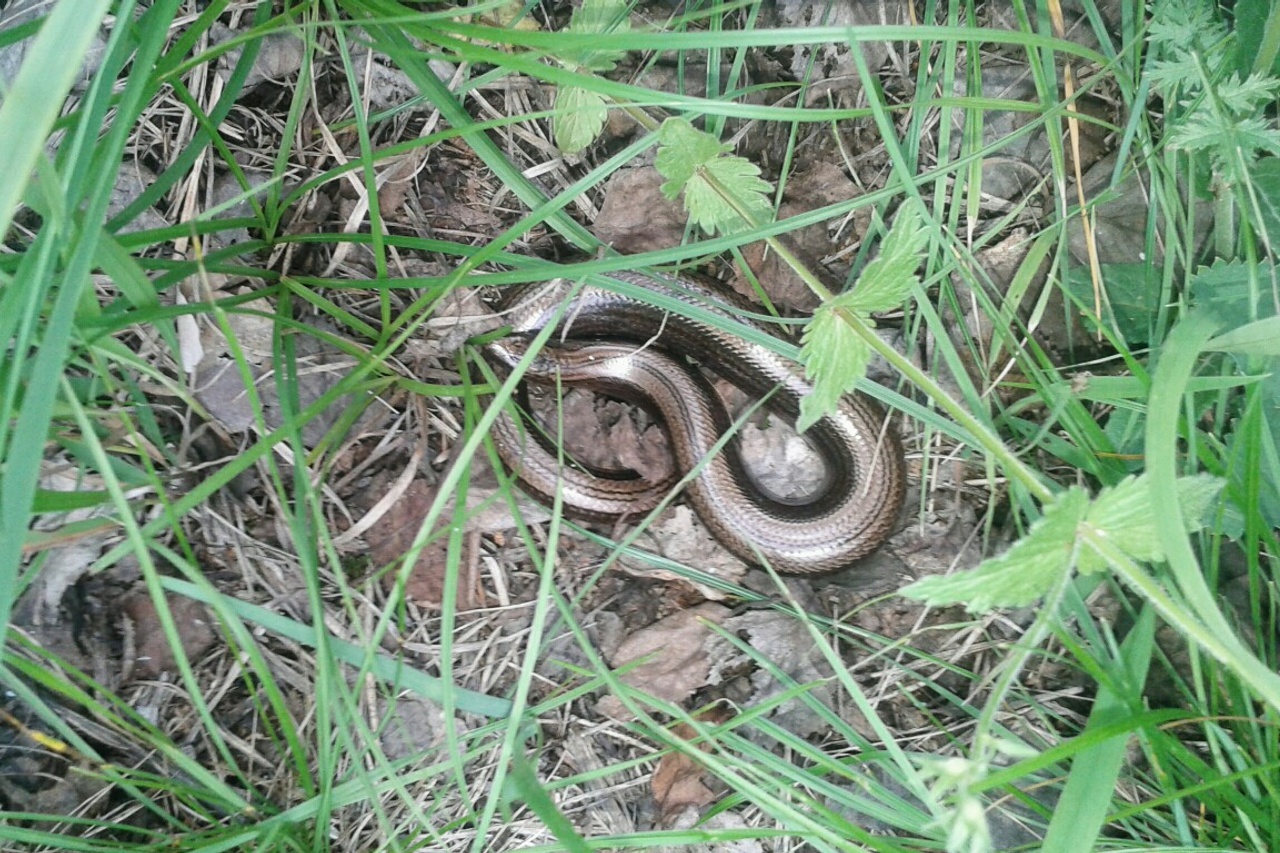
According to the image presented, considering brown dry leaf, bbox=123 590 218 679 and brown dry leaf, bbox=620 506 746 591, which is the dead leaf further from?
brown dry leaf, bbox=123 590 218 679

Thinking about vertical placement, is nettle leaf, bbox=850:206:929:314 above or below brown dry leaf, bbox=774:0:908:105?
below

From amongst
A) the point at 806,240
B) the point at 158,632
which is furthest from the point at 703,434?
the point at 158,632

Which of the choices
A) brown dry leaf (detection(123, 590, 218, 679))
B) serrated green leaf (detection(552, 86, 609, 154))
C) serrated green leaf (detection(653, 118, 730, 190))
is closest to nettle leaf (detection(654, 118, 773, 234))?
serrated green leaf (detection(653, 118, 730, 190))

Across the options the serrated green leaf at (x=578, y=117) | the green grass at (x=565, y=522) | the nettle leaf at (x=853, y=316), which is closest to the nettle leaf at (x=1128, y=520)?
the green grass at (x=565, y=522)

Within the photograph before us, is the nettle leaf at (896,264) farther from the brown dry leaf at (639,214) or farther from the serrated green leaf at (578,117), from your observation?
the brown dry leaf at (639,214)

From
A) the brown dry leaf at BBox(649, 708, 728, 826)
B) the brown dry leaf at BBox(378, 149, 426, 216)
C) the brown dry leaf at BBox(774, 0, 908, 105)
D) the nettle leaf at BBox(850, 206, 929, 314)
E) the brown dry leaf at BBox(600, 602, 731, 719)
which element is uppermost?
the brown dry leaf at BBox(774, 0, 908, 105)

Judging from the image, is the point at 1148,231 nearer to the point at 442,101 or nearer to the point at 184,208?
the point at 442,101

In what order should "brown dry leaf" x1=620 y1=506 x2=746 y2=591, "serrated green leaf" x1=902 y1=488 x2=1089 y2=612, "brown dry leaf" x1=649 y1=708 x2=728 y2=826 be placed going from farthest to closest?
"brown dry leaf" x1=620 y1=506 x2=746 y2=591, "brown dry leaf" x1=649 y1=708 x2=728 y2=826, "serrated green leaf" x1=902 y1=488 x2=1089 y2=612

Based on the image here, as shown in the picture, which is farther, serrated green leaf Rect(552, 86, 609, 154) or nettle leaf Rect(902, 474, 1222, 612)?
serrated green leaf Rect(552, 86, 609, 154)
